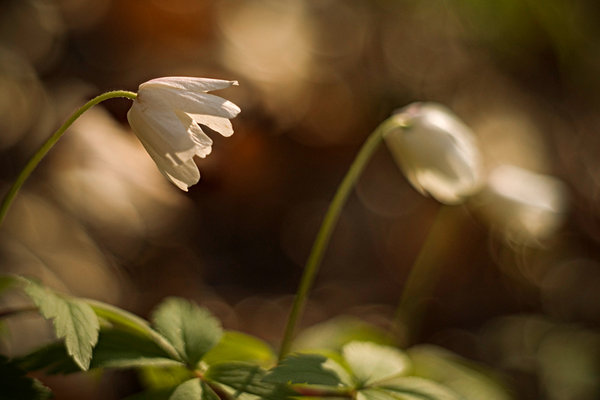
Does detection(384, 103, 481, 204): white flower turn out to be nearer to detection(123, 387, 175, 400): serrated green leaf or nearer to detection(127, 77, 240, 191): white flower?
detection(127, 77, 240, 191): white flower

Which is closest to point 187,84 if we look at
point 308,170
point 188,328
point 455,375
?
point 188,328

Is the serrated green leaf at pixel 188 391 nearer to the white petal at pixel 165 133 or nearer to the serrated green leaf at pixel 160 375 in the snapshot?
the serrated green leaf at pixel 160 375

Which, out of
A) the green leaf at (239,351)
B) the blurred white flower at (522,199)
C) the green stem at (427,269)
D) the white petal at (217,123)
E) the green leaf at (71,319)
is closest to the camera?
the green leaf at (71,319)

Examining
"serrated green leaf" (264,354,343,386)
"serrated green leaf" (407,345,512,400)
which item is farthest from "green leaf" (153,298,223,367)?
"serrated green leaf" (407,345,512,400)

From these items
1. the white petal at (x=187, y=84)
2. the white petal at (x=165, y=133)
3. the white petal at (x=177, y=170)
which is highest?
the white petal at (x=187, y=84)

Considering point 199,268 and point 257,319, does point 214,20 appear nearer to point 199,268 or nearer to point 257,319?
point 199,268

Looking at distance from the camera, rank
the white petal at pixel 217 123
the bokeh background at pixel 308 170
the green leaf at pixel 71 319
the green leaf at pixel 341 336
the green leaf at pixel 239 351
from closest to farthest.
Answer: the green leaf at pixel 71 319, the white petal at pixel 217 123, the green leaf at pixel 239 351, the green leaf at pixel 341 336, the bokeh background at pixel 308 170

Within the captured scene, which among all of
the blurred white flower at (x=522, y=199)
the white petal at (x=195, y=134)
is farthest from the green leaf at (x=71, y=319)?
the blurred white flower at (x=522, y=199)
